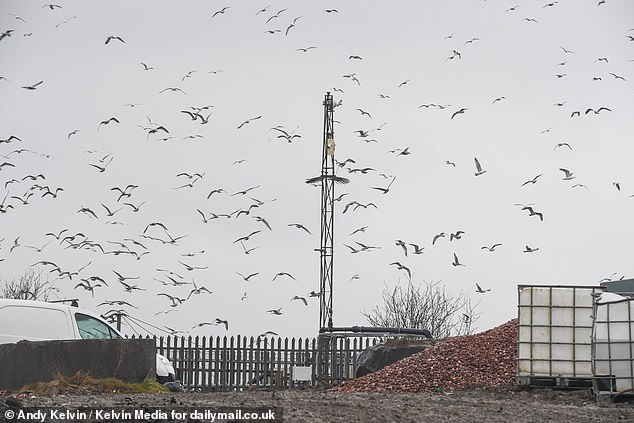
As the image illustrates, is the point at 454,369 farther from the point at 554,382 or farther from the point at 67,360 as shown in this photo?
the point at 67,360

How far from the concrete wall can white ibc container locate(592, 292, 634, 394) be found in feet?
22.9

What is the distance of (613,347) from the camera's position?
15.6 m

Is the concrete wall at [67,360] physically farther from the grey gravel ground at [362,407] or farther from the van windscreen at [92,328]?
the grey gravel ground at [362,407]

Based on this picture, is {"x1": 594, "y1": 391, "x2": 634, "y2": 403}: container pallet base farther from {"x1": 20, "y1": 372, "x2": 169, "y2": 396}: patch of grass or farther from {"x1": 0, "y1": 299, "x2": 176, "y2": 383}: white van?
{"x1": 0, "y1": 299, "x2": 176, "y2": 383}: white van

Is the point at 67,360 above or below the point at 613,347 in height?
below

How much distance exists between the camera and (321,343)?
96.5 feet

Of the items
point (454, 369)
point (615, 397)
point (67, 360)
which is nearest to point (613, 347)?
point (615, 397)

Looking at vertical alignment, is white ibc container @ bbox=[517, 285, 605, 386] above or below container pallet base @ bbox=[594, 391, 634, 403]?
above

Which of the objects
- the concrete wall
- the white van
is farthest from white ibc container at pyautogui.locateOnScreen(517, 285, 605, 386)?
the white van

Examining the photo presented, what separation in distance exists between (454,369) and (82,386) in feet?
28.1

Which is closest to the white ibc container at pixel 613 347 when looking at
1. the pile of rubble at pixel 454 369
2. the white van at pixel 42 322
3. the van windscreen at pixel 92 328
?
the pile of rubble at pixel 454 369

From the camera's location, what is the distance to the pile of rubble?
18391mm

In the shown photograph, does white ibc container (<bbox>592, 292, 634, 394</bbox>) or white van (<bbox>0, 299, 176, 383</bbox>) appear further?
white ibc container (<bbox>592, 292, 634, 394</bbox>)

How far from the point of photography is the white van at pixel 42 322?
47.7 ft
